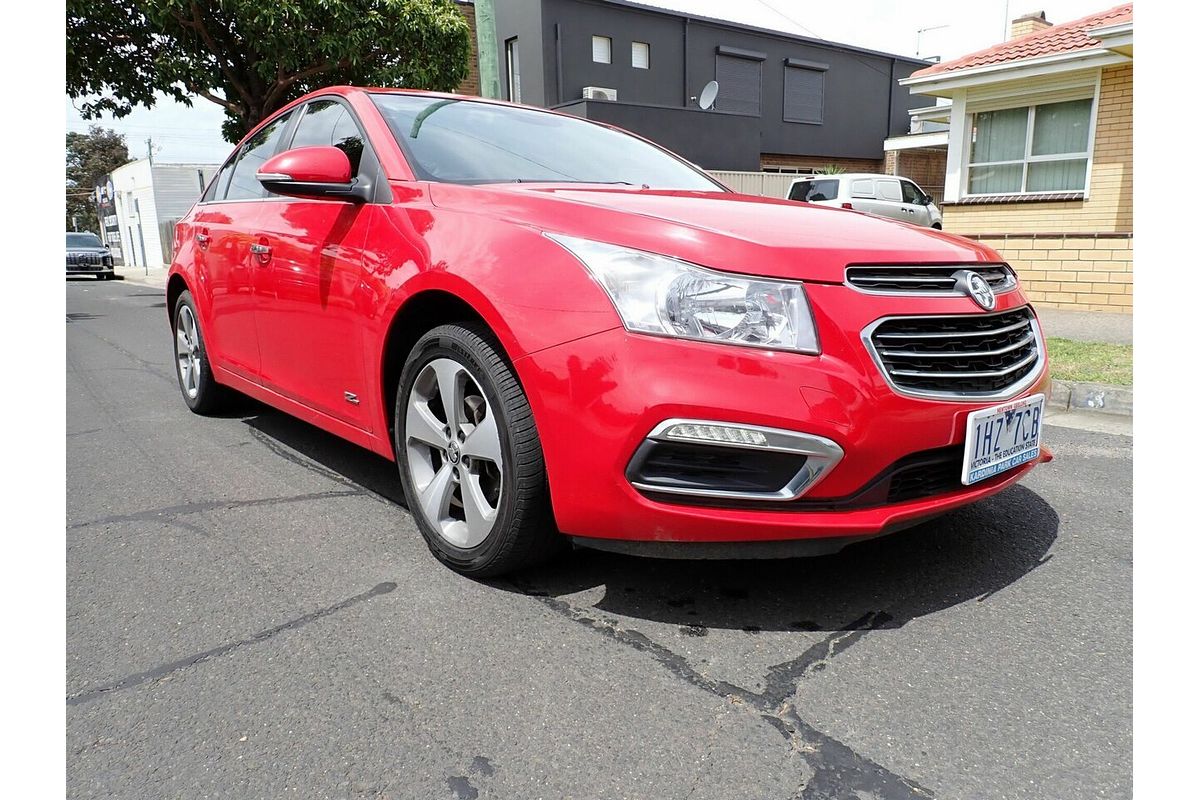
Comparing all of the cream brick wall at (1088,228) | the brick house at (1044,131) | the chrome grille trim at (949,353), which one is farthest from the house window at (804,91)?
the chrome grille trim at (949,353)

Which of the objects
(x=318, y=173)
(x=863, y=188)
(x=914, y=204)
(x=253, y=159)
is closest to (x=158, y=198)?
(x=863, y=188)

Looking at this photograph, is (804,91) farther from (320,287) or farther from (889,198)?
(320,287)

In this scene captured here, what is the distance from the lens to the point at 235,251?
12.4 feet

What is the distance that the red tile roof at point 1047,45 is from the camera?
11744 millimetres

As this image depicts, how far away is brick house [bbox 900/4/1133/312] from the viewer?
11859 millimetres

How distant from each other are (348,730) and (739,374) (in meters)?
1.21

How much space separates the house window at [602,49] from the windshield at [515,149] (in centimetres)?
2157

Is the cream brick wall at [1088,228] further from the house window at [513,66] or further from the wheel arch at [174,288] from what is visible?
the house window at [513,66]

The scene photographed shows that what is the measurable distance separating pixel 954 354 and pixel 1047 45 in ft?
42.0

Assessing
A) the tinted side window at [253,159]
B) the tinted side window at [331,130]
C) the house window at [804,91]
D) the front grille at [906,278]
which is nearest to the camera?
the front grille at [906,278]

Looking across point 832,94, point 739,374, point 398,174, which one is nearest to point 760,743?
point 739,374

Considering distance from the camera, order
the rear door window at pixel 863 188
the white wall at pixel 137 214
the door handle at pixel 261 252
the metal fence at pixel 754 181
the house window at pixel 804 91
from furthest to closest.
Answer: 1. the white wall at pixel 137 214
2. the house window at pixel 804 91
3. the metal fence at pixel 754 181
4. the rear door window at pixel 863 188
5. the door handle at pixel 261 252

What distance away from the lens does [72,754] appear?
176 cm

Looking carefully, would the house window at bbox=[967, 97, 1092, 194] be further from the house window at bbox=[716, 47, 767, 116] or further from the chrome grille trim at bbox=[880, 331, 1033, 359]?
the house window at bbox=[716, 47, 767, 116]
